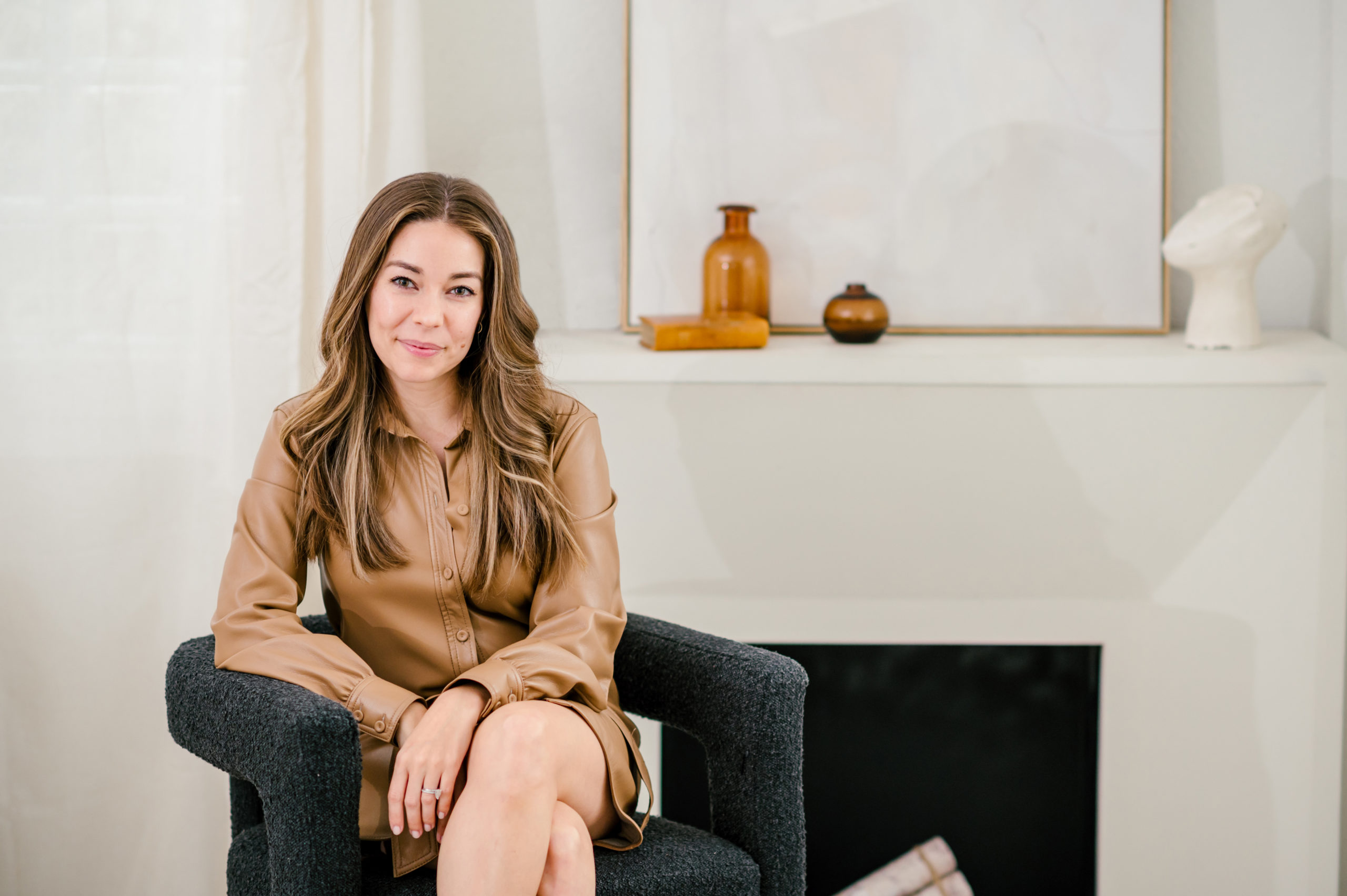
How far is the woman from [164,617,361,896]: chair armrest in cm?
10

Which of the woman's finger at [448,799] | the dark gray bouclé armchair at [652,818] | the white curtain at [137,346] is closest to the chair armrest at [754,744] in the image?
the dark gray bouclé armchair at [652,818]

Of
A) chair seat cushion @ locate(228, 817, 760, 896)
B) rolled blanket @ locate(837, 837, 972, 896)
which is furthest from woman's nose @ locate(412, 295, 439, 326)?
rolled blanket @ locate(837, 837, 972, 896)

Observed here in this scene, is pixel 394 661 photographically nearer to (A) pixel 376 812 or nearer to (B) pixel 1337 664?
(A) pixel 376 812

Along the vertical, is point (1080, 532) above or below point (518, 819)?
above

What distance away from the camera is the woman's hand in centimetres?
121

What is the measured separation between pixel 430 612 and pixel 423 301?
1.39 ft

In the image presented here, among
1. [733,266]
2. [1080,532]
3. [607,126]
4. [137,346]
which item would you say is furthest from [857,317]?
[137,346]

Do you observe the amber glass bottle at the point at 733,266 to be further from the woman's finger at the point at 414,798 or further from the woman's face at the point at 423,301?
the woman's finger at the point at 414,798

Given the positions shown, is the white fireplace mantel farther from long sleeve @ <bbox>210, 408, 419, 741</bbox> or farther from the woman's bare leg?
the woman's bare leg

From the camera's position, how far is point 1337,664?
1978 millimetres

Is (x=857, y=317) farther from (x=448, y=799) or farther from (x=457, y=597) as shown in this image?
(x=448, y=799)

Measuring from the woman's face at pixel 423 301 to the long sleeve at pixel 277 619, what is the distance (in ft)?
0.70

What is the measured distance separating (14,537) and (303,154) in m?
0.84

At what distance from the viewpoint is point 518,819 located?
1.16 m
